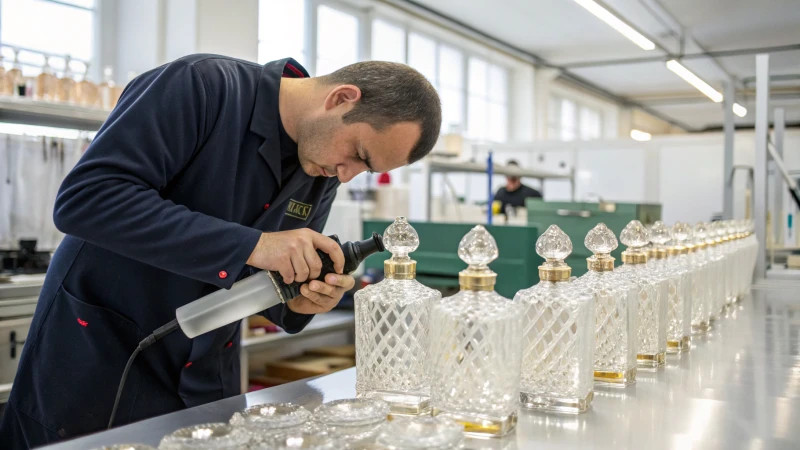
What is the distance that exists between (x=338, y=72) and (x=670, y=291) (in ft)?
2.27

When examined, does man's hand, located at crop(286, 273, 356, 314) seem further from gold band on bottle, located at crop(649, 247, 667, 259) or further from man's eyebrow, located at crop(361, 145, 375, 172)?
gold band on bottle, located at crop(649, 247, 667, 259)

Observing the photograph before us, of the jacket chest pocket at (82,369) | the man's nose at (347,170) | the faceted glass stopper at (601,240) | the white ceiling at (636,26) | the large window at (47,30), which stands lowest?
the jacket chest pocket at (82,369)

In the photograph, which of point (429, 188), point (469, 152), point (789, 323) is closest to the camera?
point (789, 323)

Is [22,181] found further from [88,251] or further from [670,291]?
[670,291]

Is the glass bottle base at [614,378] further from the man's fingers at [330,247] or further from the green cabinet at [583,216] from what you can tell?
the green cabinet at [583,216]

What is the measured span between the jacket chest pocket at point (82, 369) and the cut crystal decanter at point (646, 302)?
84 centimetres

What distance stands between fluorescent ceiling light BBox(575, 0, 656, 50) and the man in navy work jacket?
3829 millimetres

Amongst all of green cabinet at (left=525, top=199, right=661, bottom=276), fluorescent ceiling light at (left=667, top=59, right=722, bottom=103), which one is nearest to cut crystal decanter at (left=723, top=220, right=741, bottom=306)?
green cabinet at (left=525, top=199, right=661, bottom=276)

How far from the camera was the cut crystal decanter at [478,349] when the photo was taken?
0.73 meters

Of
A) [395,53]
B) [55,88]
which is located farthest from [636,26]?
[55,88]

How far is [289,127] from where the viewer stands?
1283 millimetres

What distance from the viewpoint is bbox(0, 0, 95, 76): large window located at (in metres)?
3.79

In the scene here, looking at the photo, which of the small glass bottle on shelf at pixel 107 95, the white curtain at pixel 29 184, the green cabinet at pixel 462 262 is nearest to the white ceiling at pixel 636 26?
the green cabinet at pixel 462 262

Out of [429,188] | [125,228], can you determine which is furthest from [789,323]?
[429,188]
